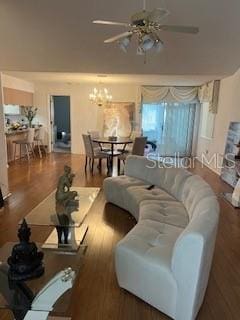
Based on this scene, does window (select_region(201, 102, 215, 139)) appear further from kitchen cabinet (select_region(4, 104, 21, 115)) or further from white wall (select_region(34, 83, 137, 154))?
kitchen cabinet (select_region(4, 104, 21, 115))

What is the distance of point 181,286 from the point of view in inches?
71.3

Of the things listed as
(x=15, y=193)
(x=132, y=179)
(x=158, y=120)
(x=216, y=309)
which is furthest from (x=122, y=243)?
(x=158, y=120)

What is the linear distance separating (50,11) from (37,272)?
374 centimetres

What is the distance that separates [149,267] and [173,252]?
0.85ft

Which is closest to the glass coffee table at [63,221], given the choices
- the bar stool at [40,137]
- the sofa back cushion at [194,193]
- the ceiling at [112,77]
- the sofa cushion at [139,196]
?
the sofa cushion at [139,196]

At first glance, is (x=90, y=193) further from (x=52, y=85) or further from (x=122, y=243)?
(x=52, y=85)

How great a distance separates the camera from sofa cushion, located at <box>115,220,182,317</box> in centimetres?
192

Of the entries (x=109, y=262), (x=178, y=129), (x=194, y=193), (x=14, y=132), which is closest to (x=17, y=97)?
(x=14, y=132)

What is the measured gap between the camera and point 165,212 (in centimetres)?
296

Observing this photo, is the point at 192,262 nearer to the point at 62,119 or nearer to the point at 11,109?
the point at 11,109

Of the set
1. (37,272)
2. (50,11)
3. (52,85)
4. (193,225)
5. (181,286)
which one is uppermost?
(50,11)

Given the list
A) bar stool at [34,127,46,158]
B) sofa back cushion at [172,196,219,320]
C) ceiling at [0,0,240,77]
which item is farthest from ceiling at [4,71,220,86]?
sofa back cushion at [172,196,219,320]

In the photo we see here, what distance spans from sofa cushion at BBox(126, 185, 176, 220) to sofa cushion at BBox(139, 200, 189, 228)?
15 centimetres

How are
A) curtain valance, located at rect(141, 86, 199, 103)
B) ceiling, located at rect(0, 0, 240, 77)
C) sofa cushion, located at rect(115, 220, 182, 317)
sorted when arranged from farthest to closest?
curtain valance, located at rect(141, 86, 199, 103) < ceiling, located at rect(0, 0, 240, 77) < sofa cushion, located at rect(115, 220, 182, 317)
